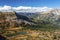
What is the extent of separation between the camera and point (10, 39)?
84938mm

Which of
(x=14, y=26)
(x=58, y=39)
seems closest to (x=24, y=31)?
(x=14, y=26)

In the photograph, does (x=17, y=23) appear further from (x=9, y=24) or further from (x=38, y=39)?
(x=38, y=39)

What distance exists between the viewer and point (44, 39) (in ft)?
271

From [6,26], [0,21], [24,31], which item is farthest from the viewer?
[0,21]

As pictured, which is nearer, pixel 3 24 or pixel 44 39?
pixel 44 39

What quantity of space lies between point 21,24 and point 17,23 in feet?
12.0

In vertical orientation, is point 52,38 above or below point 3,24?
below

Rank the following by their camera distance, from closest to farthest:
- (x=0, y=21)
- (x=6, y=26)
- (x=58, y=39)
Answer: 1. (x=58, y=39)
2. (x=6, y=26)
3. (x=0, y=21)

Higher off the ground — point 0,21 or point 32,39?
point 0,21

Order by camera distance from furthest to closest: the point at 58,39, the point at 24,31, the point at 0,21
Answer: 1. the point at 0,21
2. the point at 24,31
3. the point at 58,39

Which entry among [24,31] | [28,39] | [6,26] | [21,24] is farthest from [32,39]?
[21,24]

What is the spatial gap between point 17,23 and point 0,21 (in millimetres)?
13579

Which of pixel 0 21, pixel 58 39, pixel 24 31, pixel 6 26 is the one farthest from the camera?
pixel 0 21

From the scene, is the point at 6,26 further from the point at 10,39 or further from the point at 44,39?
the point at 44,39
